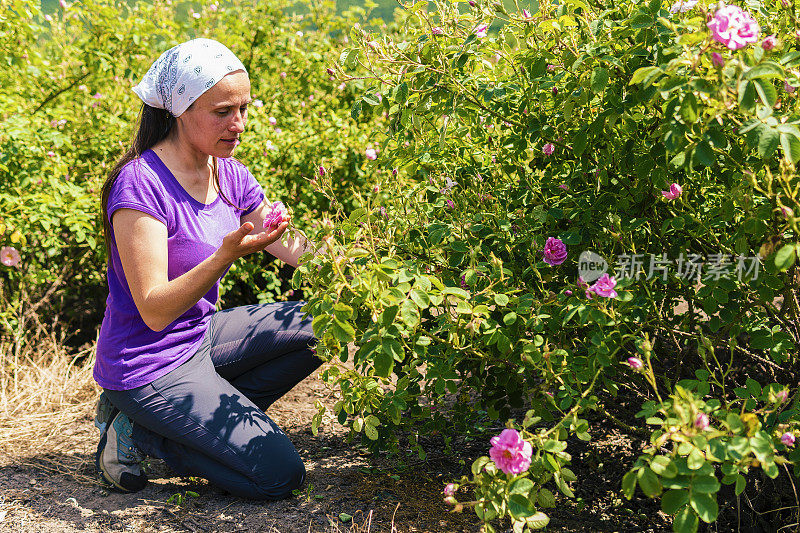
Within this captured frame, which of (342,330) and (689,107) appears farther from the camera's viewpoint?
(342,330)

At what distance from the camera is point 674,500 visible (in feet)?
4.17

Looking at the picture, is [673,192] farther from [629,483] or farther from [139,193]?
[139,193]

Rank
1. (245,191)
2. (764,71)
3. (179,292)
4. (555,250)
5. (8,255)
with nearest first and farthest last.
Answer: (764,71) < (555,250) < (179,292) < (245,191) < (8,255)

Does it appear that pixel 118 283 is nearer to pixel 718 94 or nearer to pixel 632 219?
pixel 632 219

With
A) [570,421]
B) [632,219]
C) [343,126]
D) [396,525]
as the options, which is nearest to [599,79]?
[632,219]

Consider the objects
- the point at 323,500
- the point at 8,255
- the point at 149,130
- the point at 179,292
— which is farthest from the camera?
the point at 8,255

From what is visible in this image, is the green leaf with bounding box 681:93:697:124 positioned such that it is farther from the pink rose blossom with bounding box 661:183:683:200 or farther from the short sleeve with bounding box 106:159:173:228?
the short sleeve with bounding box 106:159:173:228

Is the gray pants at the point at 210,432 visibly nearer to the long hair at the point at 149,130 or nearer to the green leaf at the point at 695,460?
the long hair at the point at 149,130

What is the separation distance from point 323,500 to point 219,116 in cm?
116

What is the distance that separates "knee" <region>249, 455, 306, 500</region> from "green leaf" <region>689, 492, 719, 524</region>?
119cm

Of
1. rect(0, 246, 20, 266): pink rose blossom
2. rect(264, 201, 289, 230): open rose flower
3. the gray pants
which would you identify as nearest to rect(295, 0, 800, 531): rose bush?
rect(264, 201, 289, 230): open rose flower

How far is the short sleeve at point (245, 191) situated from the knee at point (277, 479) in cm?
89

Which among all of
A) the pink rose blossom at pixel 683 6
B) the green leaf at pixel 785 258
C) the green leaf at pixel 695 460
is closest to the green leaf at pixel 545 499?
the green leaf at pixel 695 460

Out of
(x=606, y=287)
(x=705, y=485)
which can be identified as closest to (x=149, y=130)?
(x=606, y=287)
